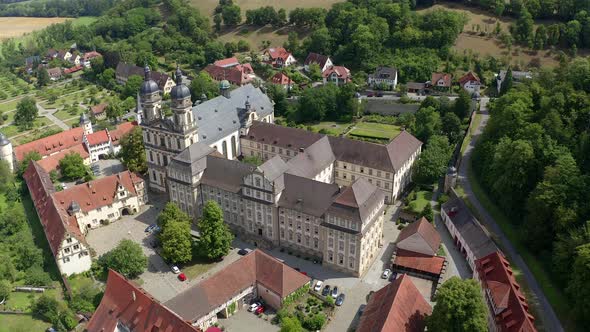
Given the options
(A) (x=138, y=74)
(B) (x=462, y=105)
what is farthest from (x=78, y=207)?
(A) (x=138, y=74)

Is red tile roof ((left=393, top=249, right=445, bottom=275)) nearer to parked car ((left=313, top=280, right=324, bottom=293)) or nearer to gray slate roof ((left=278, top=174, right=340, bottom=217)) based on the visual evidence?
parked car ((left=313, top=280, right=324, bottom=293))

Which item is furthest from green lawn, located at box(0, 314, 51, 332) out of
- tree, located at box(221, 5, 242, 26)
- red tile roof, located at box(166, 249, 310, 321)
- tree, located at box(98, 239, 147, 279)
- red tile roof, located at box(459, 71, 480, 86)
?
tree, located at box(221, 5, 242, 26)

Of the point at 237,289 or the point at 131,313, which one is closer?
the point at 131,313

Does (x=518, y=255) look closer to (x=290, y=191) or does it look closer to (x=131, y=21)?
(x=290, y=191)

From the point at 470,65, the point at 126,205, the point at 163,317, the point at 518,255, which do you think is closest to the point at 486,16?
the point at 470,65

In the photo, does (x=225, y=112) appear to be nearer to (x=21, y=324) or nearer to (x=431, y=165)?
(x=431, y=165)

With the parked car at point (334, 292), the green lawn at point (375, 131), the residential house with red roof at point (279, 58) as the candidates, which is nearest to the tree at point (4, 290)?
the parked car at point (334, 292)
